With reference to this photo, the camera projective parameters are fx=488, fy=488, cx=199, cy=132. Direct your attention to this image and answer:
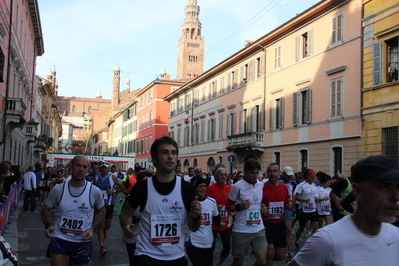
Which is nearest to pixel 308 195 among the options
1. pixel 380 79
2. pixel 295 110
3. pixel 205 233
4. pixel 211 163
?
pixel 205 233

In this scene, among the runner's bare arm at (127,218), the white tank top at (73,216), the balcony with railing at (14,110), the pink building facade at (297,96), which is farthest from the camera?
the balcony with railing at (14,110)

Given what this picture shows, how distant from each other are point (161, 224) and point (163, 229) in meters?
0.05

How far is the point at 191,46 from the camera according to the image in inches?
4638

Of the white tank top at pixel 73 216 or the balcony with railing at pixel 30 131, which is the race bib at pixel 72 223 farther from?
the balcony with railing at pixel 30 131

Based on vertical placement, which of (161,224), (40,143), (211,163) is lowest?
(161,224)

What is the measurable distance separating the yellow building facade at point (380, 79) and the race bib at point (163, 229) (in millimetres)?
17505

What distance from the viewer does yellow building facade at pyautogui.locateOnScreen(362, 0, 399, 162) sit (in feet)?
66.2

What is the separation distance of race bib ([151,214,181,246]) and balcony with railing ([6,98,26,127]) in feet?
76.7

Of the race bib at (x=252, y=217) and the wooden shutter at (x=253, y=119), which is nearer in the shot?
the race bib at (x=252, y=217)

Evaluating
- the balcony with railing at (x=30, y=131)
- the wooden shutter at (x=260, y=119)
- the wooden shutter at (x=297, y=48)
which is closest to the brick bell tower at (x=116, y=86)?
the balcony with railing at (x=30, y=131)

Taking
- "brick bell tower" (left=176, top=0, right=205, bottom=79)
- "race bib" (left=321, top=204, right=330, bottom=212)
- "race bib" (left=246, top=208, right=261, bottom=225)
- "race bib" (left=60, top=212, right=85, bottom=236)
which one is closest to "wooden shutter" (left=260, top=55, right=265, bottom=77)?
"race bib" (left=321, top=204, right=330, bottom=212)

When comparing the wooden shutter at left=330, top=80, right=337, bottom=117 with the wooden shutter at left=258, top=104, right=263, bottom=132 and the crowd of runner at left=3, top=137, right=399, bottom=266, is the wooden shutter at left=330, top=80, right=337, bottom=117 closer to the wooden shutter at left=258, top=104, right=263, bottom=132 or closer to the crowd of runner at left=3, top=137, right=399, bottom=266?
the wooden shutter at left=258, top=104, right=263, bottom=132

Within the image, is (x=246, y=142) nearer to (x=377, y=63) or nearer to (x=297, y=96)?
(x=297, y=96)

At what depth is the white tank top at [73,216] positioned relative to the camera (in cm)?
571
